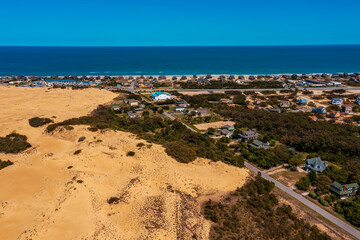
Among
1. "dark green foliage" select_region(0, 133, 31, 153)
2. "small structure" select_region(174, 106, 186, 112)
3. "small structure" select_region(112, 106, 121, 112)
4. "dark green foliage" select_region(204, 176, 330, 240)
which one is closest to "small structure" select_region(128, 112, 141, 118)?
"small structure" select_region(112, 106, 121, 112)

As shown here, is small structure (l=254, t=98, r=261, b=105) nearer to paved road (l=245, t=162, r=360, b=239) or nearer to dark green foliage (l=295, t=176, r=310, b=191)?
paved road (l=245, t=162, r=360, b=239)

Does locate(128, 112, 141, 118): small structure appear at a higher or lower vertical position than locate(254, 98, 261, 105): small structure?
lower

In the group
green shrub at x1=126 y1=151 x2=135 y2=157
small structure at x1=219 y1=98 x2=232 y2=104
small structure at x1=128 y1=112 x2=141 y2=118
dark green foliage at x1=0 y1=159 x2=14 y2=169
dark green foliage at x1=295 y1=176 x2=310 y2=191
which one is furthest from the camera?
small structure at x1=219 y1=98 x2=232 y2=104

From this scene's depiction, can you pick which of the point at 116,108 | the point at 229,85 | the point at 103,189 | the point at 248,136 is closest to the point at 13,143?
the point at 103,189

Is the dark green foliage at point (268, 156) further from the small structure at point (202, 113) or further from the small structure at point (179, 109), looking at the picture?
the small structure at point (179, 109)

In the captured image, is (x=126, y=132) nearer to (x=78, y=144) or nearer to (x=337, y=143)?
(x=78, y=144)

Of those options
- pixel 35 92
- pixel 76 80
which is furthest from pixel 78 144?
pixel 76 80
